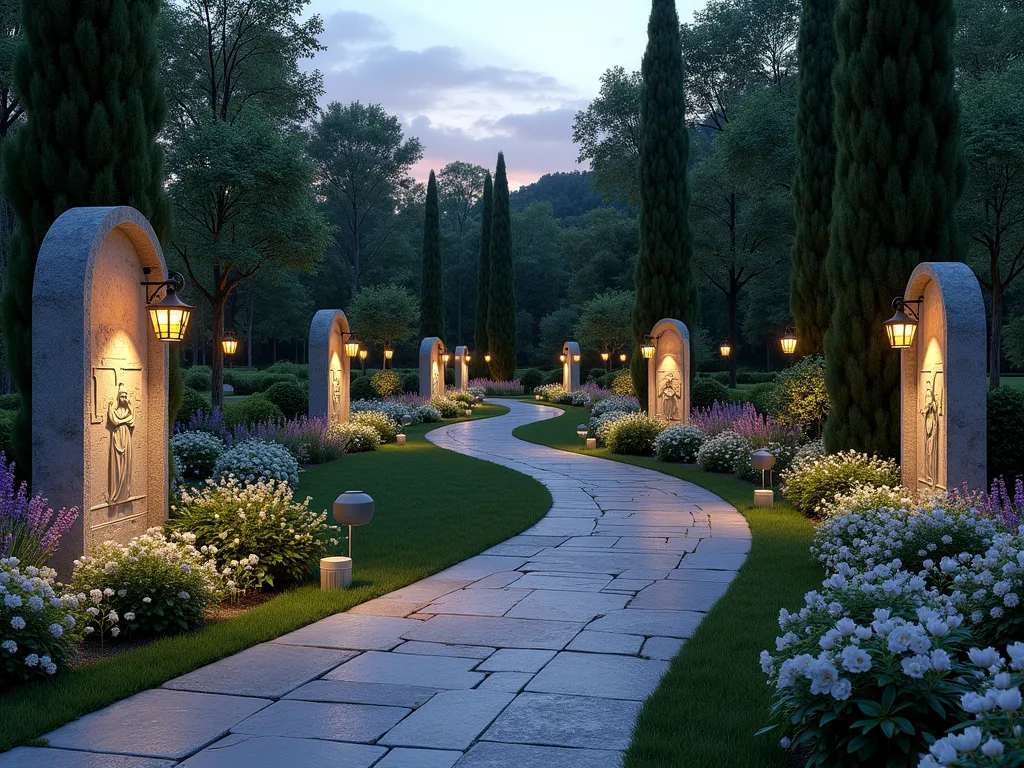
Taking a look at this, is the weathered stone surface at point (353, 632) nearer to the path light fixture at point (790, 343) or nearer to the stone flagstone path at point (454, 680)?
the stone flagstone path at point (454, 680)

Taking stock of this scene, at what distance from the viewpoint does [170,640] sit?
4.97 meters

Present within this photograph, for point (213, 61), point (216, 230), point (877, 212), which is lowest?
point (877, 212)

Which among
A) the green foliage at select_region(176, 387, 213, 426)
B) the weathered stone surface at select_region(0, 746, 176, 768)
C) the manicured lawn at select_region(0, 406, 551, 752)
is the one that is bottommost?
the manicured lawn at select_region(0, 406, 551, 752)

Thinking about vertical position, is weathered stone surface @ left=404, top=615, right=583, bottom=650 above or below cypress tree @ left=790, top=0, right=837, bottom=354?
below

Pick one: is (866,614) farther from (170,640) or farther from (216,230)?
(216,230)

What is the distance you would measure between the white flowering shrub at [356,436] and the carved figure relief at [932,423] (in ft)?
36.9

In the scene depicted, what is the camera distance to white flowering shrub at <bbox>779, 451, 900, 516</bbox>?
9.03m

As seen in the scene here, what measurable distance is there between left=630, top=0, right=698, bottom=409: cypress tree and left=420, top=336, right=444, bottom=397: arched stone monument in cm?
1117

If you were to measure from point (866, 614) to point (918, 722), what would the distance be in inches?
29.8

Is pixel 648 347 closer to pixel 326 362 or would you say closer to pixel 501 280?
pixel 326 362

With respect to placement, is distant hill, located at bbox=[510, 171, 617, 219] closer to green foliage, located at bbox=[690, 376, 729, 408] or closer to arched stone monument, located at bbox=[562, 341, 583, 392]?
arched stone monument, located at bbox=[562, 341, 583, 392]

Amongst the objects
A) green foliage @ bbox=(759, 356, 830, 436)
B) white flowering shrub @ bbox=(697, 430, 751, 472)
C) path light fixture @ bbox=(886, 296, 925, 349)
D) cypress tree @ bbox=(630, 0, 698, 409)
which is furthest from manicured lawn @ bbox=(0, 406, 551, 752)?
cypress tree @ bbox=(630, 0, 698, 409)

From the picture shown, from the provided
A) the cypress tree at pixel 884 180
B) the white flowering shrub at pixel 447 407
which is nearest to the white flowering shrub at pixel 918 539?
the cypress tree at pixel 884 180

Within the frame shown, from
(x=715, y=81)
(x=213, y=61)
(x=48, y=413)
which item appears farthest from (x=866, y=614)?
(x=715, y=81)
